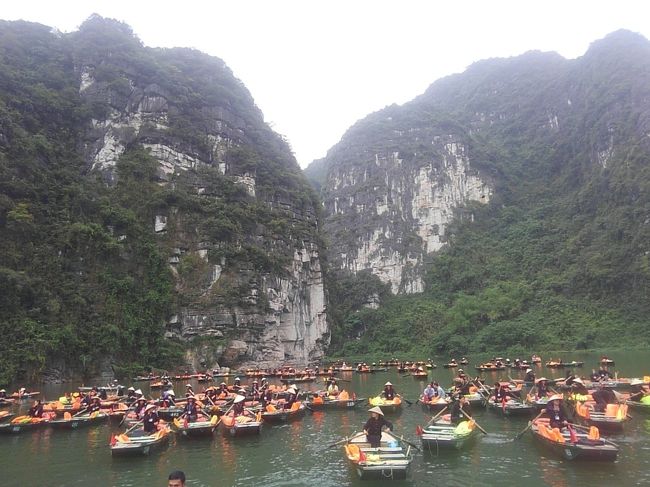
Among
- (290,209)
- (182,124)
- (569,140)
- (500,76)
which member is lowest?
(290,209)

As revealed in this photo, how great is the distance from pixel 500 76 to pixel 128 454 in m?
139

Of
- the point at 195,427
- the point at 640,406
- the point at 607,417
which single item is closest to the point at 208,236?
the point at 195,427

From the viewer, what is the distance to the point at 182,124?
52.4 m

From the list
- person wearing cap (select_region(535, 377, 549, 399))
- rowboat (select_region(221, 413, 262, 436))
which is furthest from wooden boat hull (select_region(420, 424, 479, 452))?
person wearing cap (select_region(535, 377, 549, 399))

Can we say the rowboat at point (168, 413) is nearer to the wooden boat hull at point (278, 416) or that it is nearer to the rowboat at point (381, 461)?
the wooden boat hull at point (278, 416)

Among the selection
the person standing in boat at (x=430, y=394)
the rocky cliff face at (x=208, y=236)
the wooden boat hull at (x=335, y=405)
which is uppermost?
the rocky cliff face at (x=208, y=236)

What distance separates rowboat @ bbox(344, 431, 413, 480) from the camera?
30.7ft

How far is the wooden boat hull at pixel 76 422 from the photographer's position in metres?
16.6

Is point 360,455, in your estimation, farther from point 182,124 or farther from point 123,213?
point 182,124

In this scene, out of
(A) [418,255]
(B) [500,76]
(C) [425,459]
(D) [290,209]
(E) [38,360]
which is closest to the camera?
(C) [425,459]

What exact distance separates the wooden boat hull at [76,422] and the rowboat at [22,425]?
388mm

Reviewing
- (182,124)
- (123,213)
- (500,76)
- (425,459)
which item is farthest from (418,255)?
(425,459)

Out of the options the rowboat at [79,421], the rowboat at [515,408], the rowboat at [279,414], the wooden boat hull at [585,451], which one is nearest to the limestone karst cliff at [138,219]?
the rowboat at [79,421]

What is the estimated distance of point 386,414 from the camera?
17.5 m
